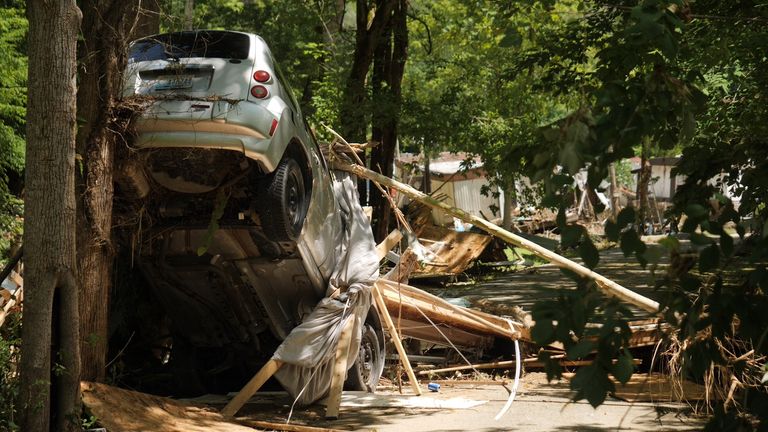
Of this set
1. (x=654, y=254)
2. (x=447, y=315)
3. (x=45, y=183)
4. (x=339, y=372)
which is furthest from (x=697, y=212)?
(x=447, y=315)

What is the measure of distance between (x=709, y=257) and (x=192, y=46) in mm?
6205

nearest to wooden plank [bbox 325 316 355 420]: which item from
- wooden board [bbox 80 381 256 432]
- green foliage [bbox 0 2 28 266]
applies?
wooden board [bbox 80 381 256 432]

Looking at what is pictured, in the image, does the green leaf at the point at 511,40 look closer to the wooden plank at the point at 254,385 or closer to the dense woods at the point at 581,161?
the dense woods at the point at 581,161

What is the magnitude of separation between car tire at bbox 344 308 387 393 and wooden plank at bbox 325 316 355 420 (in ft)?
2.32

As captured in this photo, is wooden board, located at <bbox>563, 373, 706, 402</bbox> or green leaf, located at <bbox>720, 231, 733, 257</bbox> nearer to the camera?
green leaf, located at <bbox>720, 231, 733, 257</bbox>

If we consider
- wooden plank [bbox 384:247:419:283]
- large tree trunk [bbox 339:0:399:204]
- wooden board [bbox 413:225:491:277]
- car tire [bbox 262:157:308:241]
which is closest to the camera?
car tire [bbox 262:157:308:241]

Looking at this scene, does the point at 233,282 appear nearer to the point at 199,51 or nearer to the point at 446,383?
the point at 199,51

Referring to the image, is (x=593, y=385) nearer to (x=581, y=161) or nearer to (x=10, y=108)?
(x=581, y=161)

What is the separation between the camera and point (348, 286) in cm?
998

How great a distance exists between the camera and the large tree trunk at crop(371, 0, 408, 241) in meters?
17.3

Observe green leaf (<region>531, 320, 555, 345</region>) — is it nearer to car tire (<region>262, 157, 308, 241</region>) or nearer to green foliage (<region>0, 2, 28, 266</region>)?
car tire (<region>262, 157, 308, 241</region>)

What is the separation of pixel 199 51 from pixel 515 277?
1435 centimetres

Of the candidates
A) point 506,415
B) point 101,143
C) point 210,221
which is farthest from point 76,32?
point 506,415

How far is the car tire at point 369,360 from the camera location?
1052 centimetres
